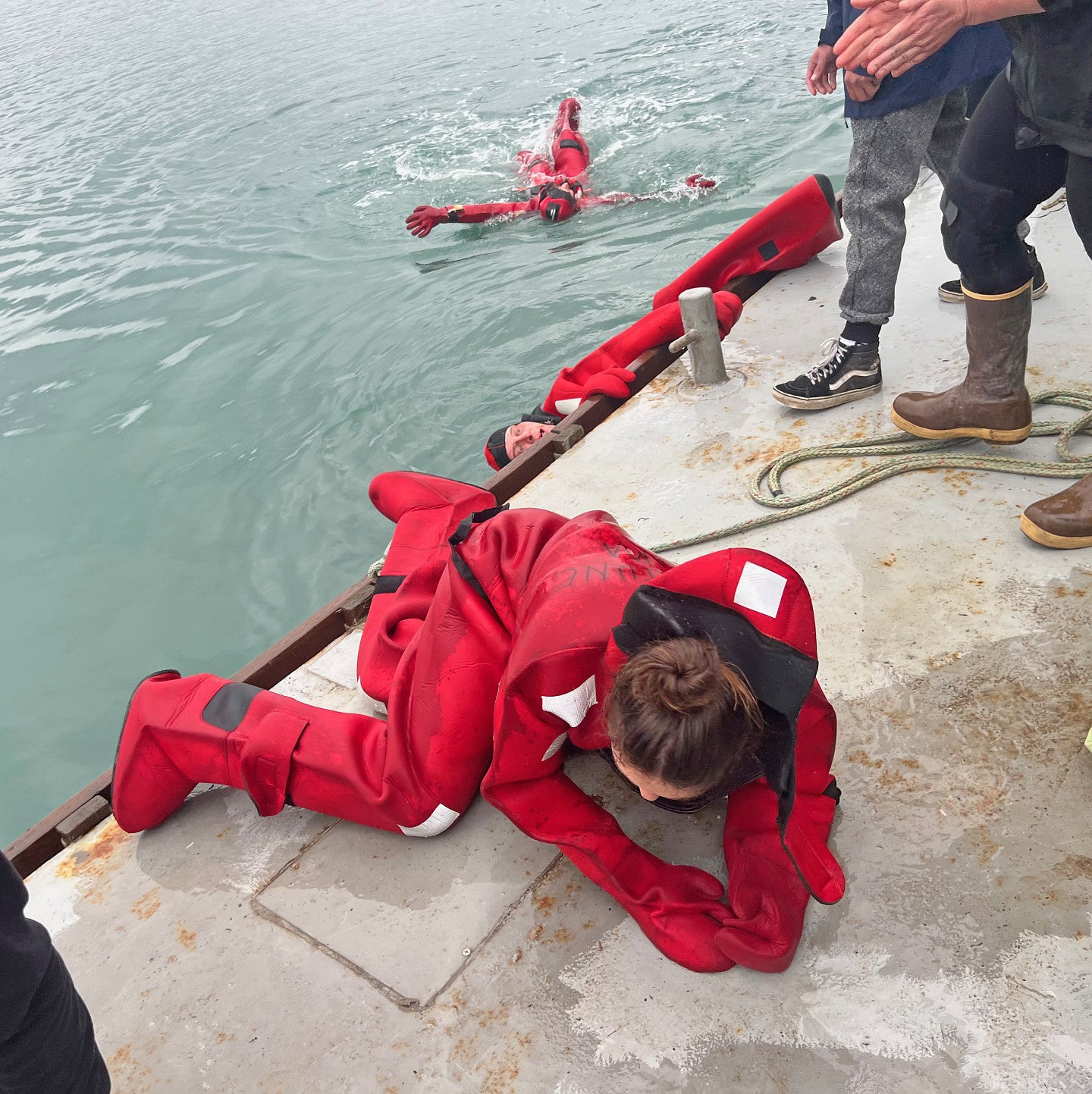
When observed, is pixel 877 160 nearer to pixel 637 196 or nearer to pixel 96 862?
pixel 96 862

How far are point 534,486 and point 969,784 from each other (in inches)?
68.5


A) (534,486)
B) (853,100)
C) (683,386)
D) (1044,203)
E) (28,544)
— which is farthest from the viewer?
(28,544)

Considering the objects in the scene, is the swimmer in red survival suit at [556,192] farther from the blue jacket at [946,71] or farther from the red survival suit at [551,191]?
the blue jacket at [946,71]

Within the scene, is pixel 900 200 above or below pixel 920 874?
above

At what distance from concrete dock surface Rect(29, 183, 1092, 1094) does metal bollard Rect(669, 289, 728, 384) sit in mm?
968

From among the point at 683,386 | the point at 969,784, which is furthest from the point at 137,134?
the point at 969,784

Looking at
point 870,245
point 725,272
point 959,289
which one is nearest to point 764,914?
point 870,245

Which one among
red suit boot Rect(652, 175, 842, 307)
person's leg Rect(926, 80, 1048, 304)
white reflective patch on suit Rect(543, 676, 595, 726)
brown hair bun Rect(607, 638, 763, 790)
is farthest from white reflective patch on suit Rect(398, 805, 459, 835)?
red suit boot Rect(652, 175, 842, 307)

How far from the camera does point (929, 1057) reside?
153 centimetres

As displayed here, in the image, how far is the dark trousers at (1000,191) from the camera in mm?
2119

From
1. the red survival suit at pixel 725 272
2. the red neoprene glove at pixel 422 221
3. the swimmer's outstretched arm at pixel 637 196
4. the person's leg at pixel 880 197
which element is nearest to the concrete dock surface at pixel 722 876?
the person's leg at pixel 880 197

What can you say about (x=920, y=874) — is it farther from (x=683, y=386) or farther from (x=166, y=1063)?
(x=683, y=386)

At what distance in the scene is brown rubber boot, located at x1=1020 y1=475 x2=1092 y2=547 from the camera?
89.2 inches

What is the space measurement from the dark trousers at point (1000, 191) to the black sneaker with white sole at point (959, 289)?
2.70 feet
